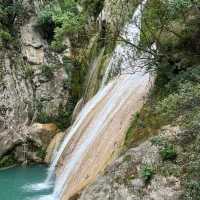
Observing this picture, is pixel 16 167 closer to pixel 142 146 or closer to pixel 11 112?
pixel 11 112

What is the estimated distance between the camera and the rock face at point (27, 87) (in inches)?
755

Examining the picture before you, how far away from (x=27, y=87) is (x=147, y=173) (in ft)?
42.4

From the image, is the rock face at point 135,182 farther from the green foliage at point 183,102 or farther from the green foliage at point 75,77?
the green foliage at point 75,77

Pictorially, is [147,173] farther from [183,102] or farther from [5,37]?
[5,37]

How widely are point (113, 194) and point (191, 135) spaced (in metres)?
1.74

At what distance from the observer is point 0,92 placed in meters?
19.7

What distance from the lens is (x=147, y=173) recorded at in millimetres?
8336

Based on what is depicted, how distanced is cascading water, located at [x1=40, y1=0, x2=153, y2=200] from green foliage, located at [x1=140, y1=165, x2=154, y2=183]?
8.96 ft

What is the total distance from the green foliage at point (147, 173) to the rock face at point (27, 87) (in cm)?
1060

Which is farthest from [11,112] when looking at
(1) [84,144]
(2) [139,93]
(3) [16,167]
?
(2) [139,93]

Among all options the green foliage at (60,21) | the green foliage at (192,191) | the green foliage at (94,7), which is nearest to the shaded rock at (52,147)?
the green foliage at (60,21)

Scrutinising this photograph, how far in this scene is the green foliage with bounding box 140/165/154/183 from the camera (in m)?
8.31

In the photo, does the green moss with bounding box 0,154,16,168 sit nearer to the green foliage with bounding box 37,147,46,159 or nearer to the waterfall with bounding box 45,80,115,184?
the green foliage with bounding box 37,147,46,159

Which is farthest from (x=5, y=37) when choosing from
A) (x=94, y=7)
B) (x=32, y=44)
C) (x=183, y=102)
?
(x=183, y=102)
